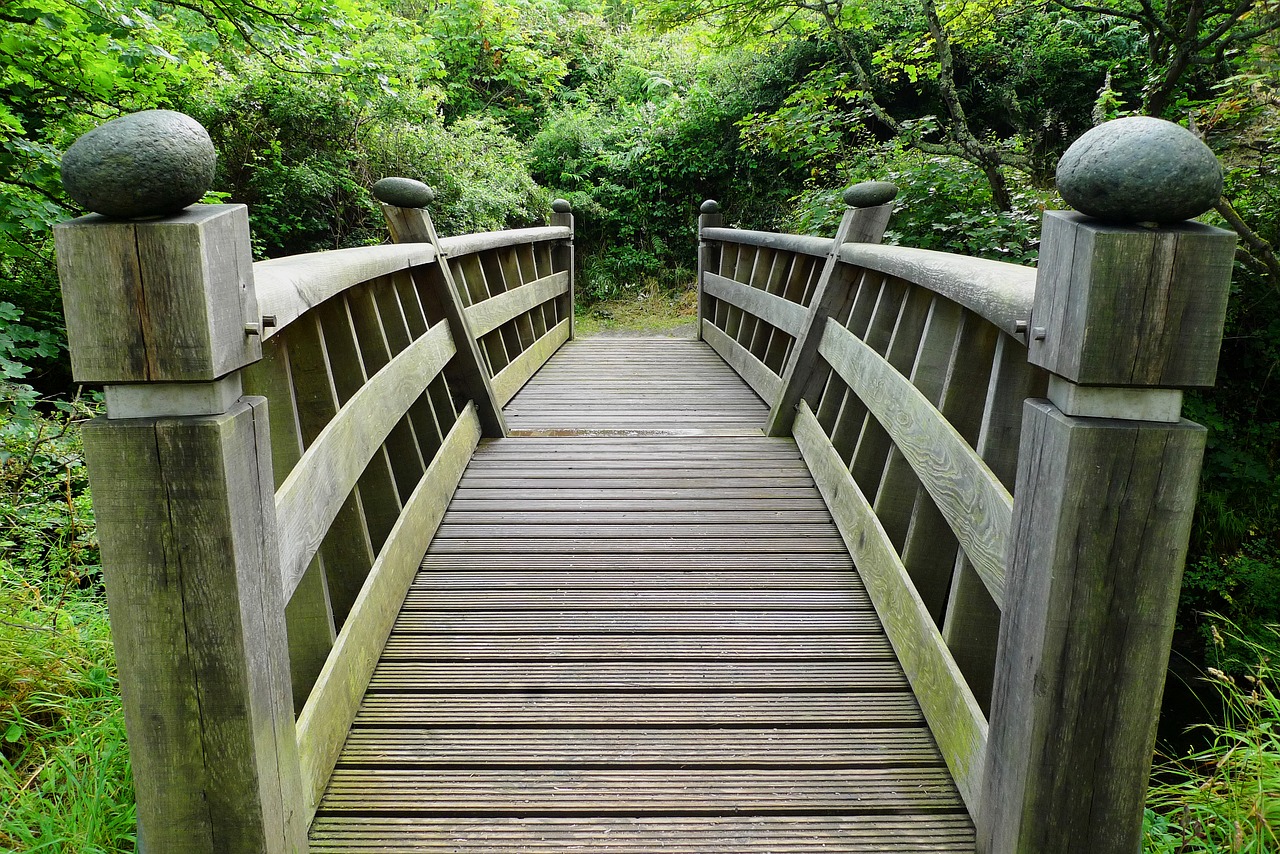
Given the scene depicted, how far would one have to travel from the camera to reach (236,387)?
1.31m

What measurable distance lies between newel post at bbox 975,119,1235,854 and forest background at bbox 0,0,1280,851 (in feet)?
2.32

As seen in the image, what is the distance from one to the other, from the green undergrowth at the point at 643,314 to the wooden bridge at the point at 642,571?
7602 millimetres


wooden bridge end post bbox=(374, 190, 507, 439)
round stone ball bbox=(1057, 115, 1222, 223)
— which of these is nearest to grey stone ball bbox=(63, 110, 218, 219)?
round stone ball bbox=(1057, 115, 1222, 223)

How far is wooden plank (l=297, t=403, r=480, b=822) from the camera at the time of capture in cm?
169

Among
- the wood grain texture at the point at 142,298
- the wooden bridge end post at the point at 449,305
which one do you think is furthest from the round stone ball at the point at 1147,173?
the wooden bridge end post at the point at 449,305

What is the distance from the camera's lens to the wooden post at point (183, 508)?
1152 millimetres

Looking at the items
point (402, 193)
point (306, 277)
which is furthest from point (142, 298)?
point (402, 193)

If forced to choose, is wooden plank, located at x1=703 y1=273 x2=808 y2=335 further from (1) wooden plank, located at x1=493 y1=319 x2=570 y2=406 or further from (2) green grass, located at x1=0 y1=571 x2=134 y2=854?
(2) green grass, located at x1=0 y1=571 x2=134 y2=854

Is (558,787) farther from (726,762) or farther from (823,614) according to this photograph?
(823,614)

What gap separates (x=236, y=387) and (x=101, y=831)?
1.12 meters

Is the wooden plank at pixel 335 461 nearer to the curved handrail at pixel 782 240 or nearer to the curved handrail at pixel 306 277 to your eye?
the curved handrail at pixel 306 277

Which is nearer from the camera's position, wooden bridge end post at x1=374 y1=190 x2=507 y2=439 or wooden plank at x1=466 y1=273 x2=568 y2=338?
wooden bridge end post at x1=374 y1=190 x2=507 y2=439

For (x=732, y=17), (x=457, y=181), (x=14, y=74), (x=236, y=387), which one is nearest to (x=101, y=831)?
(x=236, y=387)

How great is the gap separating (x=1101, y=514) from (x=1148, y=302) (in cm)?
31
